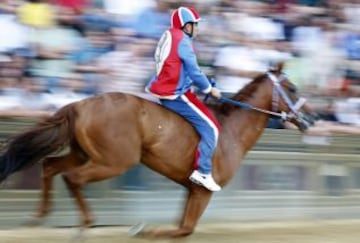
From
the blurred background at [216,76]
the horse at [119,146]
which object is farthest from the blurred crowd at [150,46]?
the horse at [119,146]

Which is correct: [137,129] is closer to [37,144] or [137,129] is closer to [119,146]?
[119,146]

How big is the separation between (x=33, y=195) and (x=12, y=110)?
85cm

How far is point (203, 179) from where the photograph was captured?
806 cm

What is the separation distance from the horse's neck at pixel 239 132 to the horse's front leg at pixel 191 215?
28 cm

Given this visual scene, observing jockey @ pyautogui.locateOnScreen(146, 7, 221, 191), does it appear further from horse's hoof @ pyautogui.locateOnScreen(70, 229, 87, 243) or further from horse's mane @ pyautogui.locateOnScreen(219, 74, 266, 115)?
horse's hoof @ pyautogui.locateOnScreen(70, 229, 87, 243)

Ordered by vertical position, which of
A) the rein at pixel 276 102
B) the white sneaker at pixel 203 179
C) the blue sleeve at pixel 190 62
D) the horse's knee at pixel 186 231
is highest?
the blue sleeve at pixel 190 62

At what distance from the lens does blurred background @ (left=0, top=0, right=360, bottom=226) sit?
8.74 meters

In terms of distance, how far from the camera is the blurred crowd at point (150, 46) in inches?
349

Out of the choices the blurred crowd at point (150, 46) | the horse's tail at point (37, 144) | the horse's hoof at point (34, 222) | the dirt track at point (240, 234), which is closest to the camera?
the horse's tail at point (37, 144)

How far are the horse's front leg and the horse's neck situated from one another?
281 mm

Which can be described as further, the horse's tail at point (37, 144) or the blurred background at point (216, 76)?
the blurred background at point (216, 76)

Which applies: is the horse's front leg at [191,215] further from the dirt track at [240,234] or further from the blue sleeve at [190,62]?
the blue sleeve at [190,62]

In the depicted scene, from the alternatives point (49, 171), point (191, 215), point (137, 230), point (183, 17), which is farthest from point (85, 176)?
point (183, 17)

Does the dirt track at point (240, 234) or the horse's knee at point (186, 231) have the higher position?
the horse's knee at point (186, 231)
